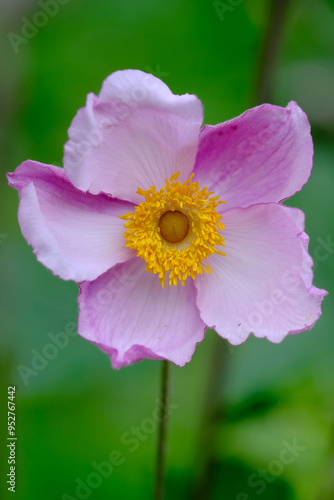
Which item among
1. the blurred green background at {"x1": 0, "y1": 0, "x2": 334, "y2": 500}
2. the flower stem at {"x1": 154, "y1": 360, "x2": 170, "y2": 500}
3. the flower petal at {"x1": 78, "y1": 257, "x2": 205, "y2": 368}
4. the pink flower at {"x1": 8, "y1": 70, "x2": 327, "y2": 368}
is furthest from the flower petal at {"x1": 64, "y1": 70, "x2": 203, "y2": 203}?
the blurred green background at {"x1": 0, "y1": 0, "x2": 334, "y2": 500}

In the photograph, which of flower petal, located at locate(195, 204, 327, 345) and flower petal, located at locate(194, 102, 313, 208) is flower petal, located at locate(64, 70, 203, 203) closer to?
flower petal, located at locate(194, 102, 313, 208)

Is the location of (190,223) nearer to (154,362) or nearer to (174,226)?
(174,226)

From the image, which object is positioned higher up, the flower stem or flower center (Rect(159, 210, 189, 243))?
flower center (Rect(159, 210, 189, 243))

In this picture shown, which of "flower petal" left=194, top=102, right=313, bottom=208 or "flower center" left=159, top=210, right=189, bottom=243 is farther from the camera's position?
"flower center" left=159, top=210, right=189, bottom=243

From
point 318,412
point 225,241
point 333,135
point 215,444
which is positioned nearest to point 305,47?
point 333,135

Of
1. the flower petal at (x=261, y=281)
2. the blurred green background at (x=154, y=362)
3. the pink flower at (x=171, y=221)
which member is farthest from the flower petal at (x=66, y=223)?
the blurred green background at (x=154, y=362)

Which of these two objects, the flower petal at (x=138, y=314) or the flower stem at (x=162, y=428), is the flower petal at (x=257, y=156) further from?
the flower stem at (x=162, y=428)
